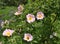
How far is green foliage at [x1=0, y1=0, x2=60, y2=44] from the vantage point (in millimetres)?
3389

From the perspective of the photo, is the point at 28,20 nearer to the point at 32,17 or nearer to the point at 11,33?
the point at 32,17

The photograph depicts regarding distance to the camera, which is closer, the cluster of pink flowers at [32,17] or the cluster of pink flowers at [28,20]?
the cluster of pink flowers at [28,20]

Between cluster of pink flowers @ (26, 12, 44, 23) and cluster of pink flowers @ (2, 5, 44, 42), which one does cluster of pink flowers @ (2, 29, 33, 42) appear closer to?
cluster of pink flowers @ (2, 5, 44, 42)

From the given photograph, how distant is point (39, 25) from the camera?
136 inches

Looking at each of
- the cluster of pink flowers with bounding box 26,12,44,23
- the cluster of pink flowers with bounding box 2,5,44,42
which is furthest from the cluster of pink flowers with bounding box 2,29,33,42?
the cluster of pink flowers with bounding box 26,12,44,23

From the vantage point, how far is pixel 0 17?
437cm

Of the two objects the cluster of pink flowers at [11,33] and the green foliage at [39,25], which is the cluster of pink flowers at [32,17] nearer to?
the green foliage at [39,25]

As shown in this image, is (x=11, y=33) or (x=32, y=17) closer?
(x=11, y=33)

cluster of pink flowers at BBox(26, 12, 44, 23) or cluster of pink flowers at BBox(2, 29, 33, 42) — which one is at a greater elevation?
cluster of pink flowers at BBox(26, 12, 44, 23)

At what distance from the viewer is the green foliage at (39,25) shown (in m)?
3.39

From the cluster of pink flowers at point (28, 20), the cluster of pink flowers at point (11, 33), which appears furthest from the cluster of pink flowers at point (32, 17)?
the cluster of pink flowers at point (11, 33)

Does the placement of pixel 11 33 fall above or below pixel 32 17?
below

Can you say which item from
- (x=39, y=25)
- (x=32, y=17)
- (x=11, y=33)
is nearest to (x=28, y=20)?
(x=32, y=17)

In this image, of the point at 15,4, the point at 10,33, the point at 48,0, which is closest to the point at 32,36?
the point at 10,33
